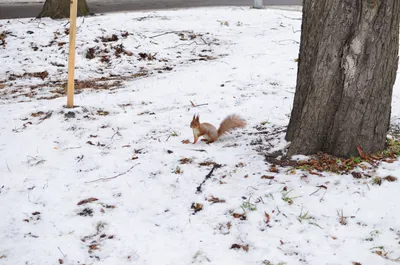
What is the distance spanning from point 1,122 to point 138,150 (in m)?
1.74

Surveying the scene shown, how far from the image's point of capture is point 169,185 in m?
3.24

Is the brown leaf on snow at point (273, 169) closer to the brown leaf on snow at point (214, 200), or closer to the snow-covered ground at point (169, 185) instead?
the snow-covered ground at point (169, 185)

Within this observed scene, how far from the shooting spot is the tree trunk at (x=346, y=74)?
299 cm

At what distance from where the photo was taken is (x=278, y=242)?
256 cm

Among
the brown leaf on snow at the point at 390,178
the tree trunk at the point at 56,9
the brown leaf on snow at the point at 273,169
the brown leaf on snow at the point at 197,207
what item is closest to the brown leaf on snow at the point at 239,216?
the brown leaf on snow at the point at 197,207

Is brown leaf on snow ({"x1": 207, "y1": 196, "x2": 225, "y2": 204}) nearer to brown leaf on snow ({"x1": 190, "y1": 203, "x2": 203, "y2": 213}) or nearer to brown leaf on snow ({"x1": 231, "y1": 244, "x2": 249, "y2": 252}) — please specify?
brown leaf on snow ({"x1": 190, "y1": 203, "x2": 203, "y2": 213})

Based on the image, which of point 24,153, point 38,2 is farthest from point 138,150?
point 38,2

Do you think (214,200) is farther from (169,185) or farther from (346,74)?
(346,74)

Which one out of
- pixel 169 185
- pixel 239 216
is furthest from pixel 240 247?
pixel 169 185

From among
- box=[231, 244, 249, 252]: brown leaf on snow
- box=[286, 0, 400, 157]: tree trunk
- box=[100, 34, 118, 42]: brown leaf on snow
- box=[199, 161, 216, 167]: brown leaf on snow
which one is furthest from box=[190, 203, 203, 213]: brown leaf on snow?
box=[100, 34, 118, 42]: brown leaf on snow

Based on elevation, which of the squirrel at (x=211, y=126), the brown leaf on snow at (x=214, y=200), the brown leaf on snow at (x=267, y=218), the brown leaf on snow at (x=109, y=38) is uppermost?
the brown leaf on snow at (x=109, y=38)

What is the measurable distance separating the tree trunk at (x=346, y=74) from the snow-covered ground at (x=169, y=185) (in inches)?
11.8

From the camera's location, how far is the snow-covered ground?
2541 millimetres

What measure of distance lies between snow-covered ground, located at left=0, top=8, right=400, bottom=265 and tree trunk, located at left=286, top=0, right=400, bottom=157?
0.98 feet
